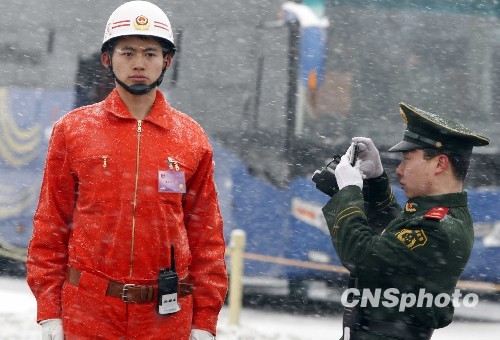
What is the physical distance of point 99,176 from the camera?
9.77 feet

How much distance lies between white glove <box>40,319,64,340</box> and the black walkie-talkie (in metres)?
0.37

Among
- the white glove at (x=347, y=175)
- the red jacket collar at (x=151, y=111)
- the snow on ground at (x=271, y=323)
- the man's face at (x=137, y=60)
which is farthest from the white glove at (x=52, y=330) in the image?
the snow on ground at (x=271, y=323)

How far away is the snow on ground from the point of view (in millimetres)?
7000

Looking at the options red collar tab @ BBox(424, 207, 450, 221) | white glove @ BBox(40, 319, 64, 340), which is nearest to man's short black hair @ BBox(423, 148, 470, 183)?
red collar tab @ BBox(424, 207, 450, 221)

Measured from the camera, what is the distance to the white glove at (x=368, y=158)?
10.8 ft

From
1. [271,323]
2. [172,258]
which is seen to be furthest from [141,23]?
[271,323]

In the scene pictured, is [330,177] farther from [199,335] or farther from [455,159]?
[199,335]

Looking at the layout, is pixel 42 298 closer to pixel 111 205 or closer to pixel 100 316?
pixel 100 316

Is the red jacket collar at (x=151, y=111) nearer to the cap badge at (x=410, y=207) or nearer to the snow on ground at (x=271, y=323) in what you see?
the cap badge at (x=410, y=207)

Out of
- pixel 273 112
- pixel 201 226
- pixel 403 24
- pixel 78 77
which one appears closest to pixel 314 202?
pixel 273 112

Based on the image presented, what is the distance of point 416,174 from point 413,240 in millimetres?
276

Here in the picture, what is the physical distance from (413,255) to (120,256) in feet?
3.43

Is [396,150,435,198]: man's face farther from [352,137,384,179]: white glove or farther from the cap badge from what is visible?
[352,137,384,179]: white glove

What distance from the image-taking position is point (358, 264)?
9.64 ft
